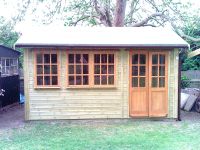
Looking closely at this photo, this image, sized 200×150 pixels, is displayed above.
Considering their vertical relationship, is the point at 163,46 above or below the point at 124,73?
above

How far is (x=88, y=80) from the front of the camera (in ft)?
31.9

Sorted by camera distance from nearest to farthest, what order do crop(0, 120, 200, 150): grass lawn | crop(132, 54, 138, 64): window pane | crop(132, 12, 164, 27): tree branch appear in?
crop(0, 120, 200, 150): grass lawn → crop(132, 54, 138, 64): window pane → crop(132, 12, 164, 27): tree branch

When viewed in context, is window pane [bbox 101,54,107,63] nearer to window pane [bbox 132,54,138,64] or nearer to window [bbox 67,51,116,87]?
window [bbox 67,51,116,87]

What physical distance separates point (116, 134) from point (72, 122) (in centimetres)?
192

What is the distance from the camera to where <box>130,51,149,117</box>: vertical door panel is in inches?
383

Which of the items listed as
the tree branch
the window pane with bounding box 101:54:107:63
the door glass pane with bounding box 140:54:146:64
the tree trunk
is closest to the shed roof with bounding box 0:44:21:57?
the window pane with bounding box 101:54:107:63

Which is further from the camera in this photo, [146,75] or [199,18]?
[199,18]

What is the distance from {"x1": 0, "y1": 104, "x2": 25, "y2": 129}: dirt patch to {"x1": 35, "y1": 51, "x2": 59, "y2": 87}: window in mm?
1235

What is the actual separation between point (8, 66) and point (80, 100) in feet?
14.2

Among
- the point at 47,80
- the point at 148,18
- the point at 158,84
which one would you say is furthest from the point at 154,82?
the point at 148,18

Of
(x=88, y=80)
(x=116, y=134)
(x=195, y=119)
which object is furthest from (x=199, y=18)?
(x=116, y=134)

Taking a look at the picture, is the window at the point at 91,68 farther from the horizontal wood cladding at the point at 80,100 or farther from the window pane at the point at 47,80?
the window pane at the point at 47,80

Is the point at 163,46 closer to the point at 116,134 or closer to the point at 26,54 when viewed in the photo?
the point at 116,134

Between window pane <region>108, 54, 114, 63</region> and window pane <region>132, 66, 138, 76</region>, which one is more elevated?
window pane <region>108, 54, 114, 63</region>
